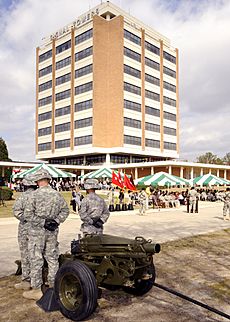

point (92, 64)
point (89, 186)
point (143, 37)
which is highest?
point (143, 37)

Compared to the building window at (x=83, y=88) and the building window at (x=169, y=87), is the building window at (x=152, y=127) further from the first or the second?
the building window at (x=83, y=88)

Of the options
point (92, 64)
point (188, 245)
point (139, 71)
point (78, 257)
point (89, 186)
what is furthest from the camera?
point (139, 71)

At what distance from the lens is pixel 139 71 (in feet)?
197

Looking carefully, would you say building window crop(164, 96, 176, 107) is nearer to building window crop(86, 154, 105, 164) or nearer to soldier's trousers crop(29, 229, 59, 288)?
building window crop(86, 154, 105, 164)

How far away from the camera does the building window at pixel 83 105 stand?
185 feet

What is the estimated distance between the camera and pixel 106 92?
186 ft

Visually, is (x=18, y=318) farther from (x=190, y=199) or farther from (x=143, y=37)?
(x=143, y=37)

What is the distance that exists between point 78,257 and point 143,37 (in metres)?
62.0

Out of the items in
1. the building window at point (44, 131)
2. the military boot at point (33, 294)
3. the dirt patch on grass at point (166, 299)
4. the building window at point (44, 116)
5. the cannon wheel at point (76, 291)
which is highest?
the building window at point (44, 116)

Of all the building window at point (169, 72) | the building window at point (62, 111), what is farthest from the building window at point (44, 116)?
the building window at point (169, 72)

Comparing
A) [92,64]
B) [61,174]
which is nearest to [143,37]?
[92,64]

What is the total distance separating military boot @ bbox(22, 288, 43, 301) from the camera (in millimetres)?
4691

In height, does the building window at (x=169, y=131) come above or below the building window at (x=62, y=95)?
below

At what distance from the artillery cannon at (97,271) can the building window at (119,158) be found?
52751 mm
